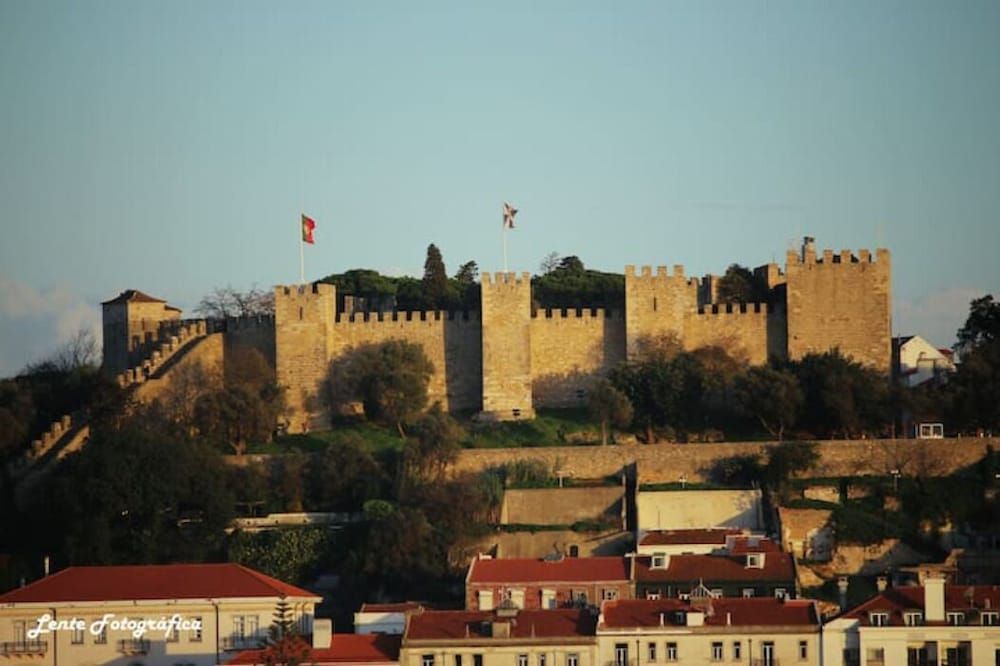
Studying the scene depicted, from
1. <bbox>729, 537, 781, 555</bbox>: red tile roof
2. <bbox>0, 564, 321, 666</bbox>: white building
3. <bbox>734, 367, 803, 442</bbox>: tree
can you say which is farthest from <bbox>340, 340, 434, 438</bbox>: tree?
<bbox>0, 564, 321, 666</bbox>: white building

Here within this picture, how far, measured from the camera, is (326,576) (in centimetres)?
5853

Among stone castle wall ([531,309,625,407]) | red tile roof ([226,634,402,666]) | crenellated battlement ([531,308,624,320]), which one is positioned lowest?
red tile roof ([226,634,402,666])

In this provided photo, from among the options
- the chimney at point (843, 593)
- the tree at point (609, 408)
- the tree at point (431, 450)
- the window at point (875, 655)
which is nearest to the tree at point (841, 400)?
the tree at point (609, 408)

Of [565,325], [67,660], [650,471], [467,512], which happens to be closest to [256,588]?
[67,660]

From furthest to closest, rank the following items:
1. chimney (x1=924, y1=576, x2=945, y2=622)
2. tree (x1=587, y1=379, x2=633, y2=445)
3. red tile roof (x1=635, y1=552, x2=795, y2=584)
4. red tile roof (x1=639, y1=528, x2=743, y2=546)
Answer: tree (x1=587, y1=379, x2=633, y2=445)
red tile roof (x1=639, y1=528, x2=743, y2=546)
red tile roof (x1=635, y1=552, x2=795, y2=584)
chimney (x1=924, y1=576, x2=945, y2=622)

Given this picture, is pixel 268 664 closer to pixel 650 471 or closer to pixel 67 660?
pixel 67 660

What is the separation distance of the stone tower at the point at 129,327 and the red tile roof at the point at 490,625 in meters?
25.5

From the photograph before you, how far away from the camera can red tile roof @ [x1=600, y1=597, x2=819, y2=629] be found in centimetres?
4938

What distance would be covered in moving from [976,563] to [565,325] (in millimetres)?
16405

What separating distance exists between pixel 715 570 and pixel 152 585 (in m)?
11.6

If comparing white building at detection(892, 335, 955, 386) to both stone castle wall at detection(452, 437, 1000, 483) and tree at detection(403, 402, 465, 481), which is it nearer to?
stone castle wall at detection(452, 437, 1000, 483)

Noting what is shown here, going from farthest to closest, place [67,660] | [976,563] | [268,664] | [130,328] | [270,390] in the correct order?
[130,328] < [270,390] < [976,563] < [67,660] < [268,664]

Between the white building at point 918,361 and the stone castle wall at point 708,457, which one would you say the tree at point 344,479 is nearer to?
the stone castle wall at point 708,457

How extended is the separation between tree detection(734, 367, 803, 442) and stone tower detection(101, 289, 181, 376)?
17.7 metres
